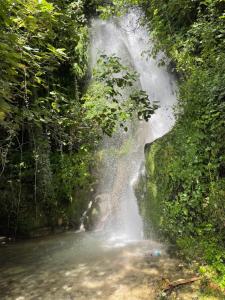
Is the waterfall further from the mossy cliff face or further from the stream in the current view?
the mossy cliff face

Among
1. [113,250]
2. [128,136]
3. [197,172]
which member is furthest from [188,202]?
[128,136]

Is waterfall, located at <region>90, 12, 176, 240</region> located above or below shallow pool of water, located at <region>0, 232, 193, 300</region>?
above

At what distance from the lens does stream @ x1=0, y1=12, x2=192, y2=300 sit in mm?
3742

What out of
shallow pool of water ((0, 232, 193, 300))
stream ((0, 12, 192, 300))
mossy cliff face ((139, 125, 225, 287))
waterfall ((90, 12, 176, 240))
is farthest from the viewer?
waterfall ((90, 12, 176, 240))

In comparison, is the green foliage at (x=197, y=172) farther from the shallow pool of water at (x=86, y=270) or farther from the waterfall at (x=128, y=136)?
the waterfall at (x=128, y=136)

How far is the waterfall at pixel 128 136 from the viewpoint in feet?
23.0

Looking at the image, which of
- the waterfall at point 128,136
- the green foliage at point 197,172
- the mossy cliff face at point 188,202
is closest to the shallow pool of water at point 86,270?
the mossy cliff face at point 188,202

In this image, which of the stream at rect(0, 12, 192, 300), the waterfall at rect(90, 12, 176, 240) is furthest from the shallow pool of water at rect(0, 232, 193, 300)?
the waterfall at rect(90, 12, 176, 240)

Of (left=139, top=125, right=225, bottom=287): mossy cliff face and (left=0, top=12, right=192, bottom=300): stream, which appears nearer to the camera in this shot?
(left=139, top=125, right=225, bottom=287): mossy cliff face

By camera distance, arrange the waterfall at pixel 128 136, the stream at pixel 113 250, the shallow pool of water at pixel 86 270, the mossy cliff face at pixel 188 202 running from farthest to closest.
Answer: the waterfall at pixel 128 136, the stream at pixel 113 250, the shallow pool of water at pixel 86 270, the mossy cliff face at pixel 188 202

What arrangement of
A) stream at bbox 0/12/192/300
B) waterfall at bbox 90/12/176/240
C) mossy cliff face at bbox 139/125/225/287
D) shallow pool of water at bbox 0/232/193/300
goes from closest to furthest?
1. mossy cliff face at bbox 139/125/225/287
2. shallow pool of water at bbox 0/232/193/300
3. stream at bbox 0/12/192/300
4. waterfall at bbox 90/12/176/240

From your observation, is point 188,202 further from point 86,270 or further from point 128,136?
point 128,136

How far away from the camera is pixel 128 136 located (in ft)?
30.9

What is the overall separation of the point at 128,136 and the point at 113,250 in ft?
15.6
